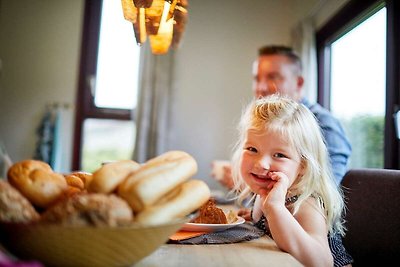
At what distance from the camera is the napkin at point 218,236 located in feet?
2.77

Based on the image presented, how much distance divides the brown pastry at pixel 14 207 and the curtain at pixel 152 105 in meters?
2.87

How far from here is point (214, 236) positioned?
0.89 meters

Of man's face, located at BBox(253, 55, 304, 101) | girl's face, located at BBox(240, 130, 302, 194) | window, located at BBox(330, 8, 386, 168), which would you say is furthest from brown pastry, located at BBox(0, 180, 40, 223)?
window, located at BBox(330, 8, 386, 168)

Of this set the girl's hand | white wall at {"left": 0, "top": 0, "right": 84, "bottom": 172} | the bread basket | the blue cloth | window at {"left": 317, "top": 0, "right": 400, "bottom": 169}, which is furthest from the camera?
white wall at {"left": 0, "top": 0, "right": 84, "bottom": 172}

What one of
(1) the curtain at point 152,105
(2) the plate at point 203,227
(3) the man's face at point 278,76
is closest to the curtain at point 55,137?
(1) the curtain at point 152,105

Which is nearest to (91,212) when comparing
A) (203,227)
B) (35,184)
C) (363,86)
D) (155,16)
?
(35,184)

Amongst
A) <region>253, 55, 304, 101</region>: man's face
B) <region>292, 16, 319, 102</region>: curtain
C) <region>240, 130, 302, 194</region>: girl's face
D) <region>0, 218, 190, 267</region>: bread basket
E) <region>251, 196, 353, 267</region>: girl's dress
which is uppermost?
<region>292, 16, 319, 102</region>: curtain

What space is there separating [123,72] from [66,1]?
87 cm

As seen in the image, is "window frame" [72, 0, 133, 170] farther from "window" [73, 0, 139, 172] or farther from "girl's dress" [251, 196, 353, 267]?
"girl's dress" [251, 196, 353, 267]

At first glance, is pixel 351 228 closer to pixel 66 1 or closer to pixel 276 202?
pixel 276 202

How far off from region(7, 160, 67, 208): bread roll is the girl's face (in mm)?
630

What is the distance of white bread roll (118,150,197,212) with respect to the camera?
552 mm

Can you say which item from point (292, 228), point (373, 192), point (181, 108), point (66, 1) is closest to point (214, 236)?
point (292, 228)

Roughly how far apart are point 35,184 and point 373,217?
1.06 metres
